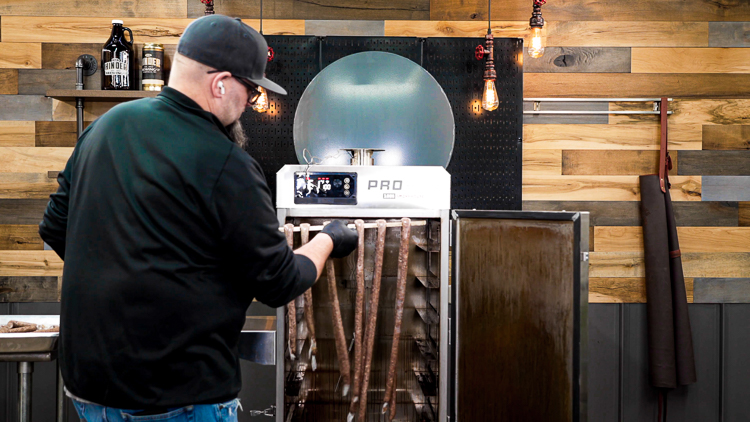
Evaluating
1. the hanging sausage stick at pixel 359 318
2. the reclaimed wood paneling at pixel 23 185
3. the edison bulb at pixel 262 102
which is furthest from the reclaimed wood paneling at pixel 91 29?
the hanging sausage stick at pixel 359 318

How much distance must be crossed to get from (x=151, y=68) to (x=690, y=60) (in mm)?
3083

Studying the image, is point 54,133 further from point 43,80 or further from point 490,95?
point 490,95

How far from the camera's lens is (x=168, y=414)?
1137 millimetres

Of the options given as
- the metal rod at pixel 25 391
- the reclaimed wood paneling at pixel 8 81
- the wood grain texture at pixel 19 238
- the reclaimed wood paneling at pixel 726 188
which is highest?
the reclaimed wood paneling at pixel 8 81

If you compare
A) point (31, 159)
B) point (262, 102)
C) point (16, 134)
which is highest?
point (262, 102)

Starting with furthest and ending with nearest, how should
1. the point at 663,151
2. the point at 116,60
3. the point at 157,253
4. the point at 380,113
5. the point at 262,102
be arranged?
the point at 663,151
the point at 116,60
the point at 262,102
the point at 380,113
the point at 157,253

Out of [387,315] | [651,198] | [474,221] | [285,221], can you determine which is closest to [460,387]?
[387,315]

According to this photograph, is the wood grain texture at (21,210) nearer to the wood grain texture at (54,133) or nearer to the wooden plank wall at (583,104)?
the wooden plank wall at (583,104)

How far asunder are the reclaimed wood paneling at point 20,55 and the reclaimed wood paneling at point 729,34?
12.9ft

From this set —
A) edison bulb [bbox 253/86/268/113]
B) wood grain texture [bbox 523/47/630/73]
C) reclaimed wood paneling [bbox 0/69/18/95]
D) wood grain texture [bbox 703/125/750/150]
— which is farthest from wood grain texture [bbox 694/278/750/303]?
reclaimed wood paneling [bbox 0/69/18/95]

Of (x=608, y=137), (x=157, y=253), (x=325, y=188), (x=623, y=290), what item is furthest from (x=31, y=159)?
(x=623, y=290)

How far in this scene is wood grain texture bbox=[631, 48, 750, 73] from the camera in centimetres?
291

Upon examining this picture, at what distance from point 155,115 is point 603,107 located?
102 inches

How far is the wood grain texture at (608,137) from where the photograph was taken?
2902 millimetres
